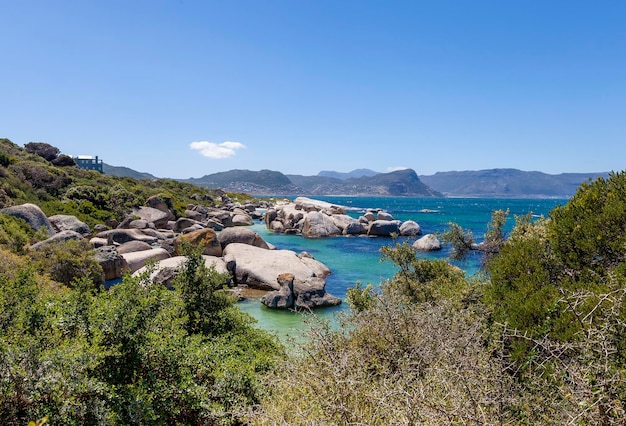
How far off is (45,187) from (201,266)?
4196 cm

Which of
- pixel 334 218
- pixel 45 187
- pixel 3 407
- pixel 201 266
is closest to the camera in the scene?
pixel 3 407

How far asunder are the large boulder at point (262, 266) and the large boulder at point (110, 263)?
7.03m

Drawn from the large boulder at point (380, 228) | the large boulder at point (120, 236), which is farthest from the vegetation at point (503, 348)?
the large boulder at point (380, 228)

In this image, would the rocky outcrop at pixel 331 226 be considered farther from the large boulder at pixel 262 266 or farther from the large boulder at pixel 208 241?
the large boulder at pixel 262 266

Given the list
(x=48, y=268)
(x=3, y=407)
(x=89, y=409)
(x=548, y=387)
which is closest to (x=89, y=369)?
(x=89, y=409)

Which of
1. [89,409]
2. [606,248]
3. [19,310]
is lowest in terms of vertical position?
[89,409]

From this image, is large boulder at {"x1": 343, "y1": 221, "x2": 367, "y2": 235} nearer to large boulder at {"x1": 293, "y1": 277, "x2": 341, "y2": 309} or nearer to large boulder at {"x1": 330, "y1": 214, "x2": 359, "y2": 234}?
large boulder at {"x1": 330, "y1": 214, "x2": 359, "y2": 234}

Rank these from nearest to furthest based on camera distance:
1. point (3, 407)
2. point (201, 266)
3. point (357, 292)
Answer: point (3, 407), point (201, 266), point (357, 292)

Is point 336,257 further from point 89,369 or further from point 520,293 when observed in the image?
point 89,369

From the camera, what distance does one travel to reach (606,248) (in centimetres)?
945

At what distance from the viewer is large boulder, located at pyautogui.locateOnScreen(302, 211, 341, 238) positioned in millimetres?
52375

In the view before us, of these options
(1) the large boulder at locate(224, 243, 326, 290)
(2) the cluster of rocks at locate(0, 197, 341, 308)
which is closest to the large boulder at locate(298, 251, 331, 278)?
(2) the cluster of rocks at locate(0, 197, 341, 308)

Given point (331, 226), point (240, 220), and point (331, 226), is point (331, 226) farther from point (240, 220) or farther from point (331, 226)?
point (240, 220)

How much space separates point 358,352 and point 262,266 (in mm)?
18303
